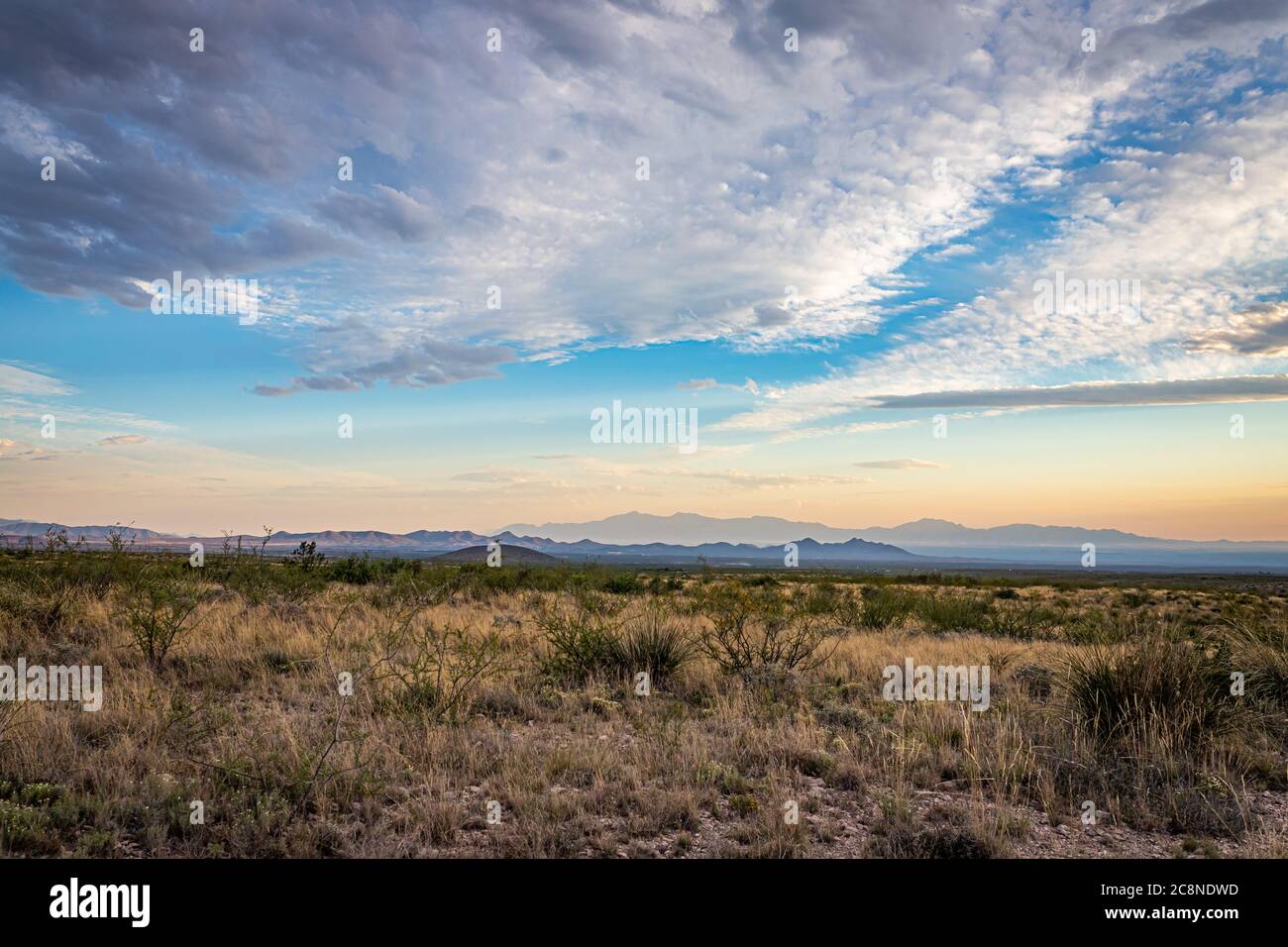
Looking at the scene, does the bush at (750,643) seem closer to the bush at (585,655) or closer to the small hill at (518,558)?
the bush at (585,655)

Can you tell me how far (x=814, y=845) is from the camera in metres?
5.14

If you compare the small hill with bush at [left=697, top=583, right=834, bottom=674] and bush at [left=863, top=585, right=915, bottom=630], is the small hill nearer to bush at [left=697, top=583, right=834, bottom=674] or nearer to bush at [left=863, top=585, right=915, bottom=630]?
bush at [left=863, top=585, right=915, bottom=630]

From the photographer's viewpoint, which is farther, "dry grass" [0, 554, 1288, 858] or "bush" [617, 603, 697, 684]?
"bush" [617, 603, 697, 684]

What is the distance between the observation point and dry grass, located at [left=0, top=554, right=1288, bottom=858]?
5176mm

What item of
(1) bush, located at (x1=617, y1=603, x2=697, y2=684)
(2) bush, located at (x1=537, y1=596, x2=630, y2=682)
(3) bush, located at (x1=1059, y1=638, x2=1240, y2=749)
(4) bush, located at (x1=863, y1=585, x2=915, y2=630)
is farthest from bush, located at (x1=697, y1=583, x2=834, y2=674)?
(4) bush, located at (x1=863, y1=585, x2=915, y2=630)

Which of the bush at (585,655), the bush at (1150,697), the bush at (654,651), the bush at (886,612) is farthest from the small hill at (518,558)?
the bush at (1150,697)

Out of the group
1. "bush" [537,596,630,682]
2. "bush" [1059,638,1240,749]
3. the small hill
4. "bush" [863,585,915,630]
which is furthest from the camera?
the small hill

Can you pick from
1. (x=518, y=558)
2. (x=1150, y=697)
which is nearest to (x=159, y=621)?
(x=1150, y=697)

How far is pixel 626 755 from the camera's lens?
691 centimetres

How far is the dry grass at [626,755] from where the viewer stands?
5.18 metres

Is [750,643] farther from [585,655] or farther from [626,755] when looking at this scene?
[626,755]

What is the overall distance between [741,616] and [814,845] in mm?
5872

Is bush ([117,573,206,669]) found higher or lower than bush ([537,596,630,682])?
higher
